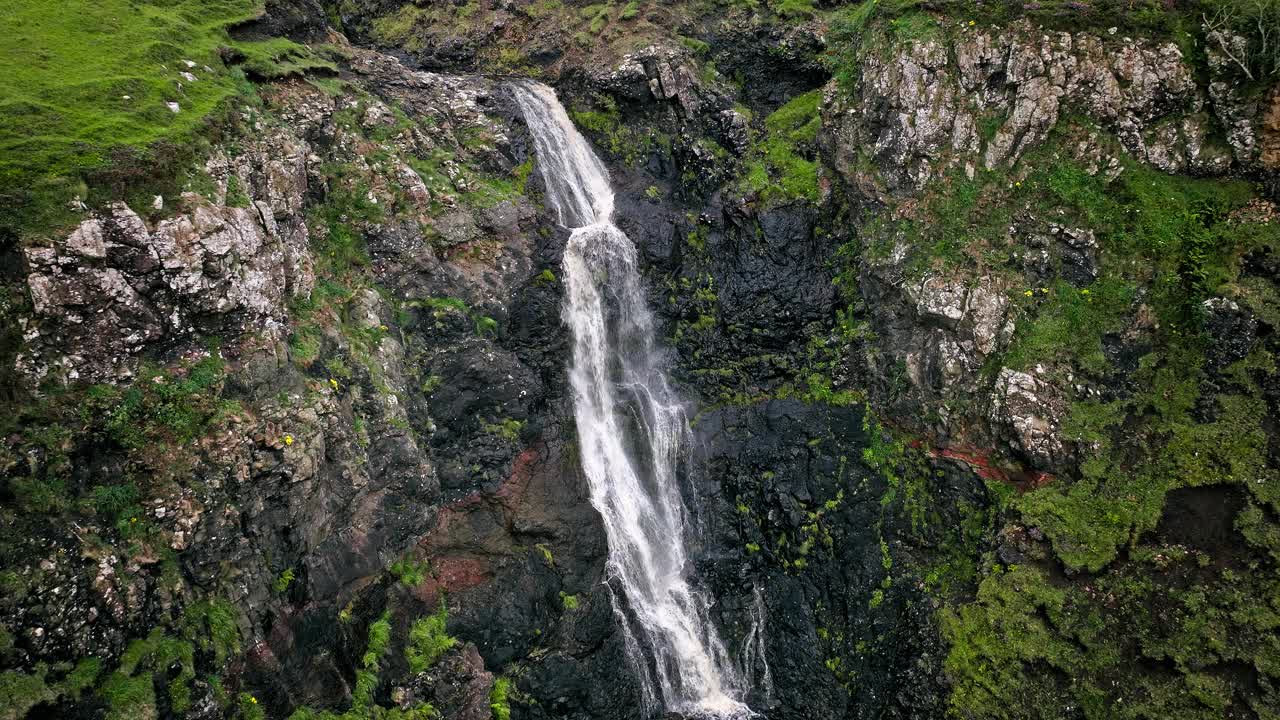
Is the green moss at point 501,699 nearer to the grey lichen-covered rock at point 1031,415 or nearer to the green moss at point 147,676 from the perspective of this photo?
the green moss at point 147,676

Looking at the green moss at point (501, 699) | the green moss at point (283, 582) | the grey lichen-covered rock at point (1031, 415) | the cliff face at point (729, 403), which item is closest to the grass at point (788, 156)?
the cliff face at point (729, 403)

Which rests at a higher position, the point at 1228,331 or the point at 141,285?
the point at 141,285

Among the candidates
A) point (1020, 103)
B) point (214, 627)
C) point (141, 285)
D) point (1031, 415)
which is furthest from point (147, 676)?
point (1020, 103)

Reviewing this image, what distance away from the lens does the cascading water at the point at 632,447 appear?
17.5 m

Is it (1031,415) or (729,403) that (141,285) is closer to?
(729,403)

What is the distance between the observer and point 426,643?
15.8 m

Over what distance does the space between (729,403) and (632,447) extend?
3.43m

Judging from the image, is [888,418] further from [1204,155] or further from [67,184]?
[67,184]

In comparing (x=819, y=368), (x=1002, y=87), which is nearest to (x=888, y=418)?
(x=819, y=368)

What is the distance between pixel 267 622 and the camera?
13.5 meters

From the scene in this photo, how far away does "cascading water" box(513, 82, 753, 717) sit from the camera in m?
17.5

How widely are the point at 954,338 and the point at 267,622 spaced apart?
18314mm

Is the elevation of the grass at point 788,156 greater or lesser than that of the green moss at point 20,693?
greater

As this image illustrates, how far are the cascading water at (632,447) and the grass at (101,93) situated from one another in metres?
10.4
